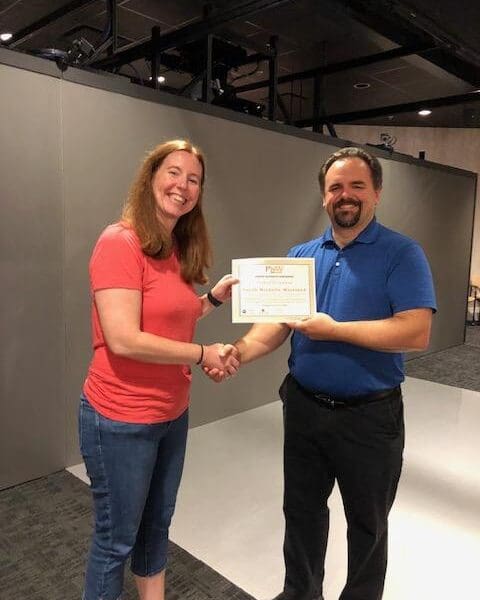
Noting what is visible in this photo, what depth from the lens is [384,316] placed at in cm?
152

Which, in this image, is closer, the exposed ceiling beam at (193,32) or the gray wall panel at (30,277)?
the gray wall panel at (30,277)

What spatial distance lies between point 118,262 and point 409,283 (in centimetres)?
84

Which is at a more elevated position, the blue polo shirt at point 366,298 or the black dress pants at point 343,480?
the blue polo shirt at point 366,298

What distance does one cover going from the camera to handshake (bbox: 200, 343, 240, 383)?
143 cm

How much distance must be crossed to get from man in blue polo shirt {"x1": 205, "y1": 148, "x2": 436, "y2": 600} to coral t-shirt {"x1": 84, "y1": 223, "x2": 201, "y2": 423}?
9.2 inches

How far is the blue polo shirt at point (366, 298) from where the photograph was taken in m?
1.49

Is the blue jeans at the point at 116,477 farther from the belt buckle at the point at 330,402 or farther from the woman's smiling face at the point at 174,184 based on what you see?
the woman's smiling face at the point at 174,184

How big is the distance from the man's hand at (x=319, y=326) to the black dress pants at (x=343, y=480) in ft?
0.76

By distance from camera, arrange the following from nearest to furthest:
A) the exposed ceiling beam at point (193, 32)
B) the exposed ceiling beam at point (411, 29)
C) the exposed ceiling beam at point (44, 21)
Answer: the exposed ceiling beam at point (411, 29) → the exposed ceiling beam at point (193, 32) → the exposed ceiling beam at point (44, 21)

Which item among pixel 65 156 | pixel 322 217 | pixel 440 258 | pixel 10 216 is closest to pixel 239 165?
pixel 322 217

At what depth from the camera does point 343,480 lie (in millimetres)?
1582

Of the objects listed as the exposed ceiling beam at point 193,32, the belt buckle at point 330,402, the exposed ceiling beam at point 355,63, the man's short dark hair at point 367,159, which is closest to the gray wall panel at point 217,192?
the exposed ceiling beam at point 193,32

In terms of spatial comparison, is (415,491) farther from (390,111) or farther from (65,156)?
(390,111)

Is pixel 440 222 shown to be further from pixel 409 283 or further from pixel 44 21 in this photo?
pixel 409 283
